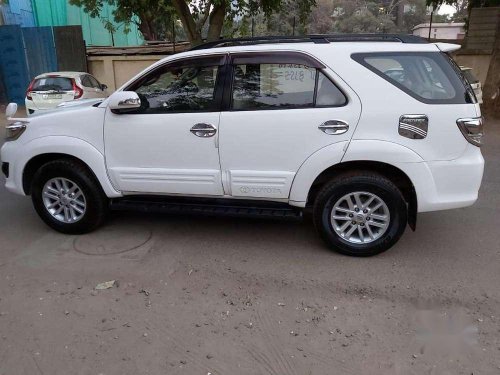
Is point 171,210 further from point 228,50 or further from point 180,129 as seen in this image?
point 228,50

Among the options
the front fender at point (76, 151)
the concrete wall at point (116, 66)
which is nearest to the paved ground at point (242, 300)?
the front fender at point (76, 151)

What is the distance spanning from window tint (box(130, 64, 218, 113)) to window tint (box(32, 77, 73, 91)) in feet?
29.1

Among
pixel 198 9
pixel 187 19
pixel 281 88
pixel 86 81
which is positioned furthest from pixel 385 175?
pixel 86 81

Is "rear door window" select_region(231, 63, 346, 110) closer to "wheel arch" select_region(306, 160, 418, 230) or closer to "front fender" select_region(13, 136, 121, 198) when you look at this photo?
"wheel arch" select_region(306, 160, 418, 230)

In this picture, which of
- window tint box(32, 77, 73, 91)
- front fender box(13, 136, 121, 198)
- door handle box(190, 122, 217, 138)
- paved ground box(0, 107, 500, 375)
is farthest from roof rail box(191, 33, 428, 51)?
window tint box(32, 77, 73, 91)

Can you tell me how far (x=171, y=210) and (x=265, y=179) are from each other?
38.8 inches

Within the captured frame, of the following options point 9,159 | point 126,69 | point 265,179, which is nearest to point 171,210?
point 265,179

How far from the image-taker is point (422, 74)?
3746 mm

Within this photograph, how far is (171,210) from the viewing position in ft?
14.1

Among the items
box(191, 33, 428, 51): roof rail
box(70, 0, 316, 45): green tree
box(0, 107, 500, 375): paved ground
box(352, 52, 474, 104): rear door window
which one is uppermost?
box(70, 0, 316, 45): green tree

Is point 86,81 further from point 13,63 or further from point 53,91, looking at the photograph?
point 13,63

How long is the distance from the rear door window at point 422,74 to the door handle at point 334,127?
0.52 metres

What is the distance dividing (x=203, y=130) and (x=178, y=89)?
0.52 metres

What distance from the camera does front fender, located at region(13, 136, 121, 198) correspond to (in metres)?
4.27
